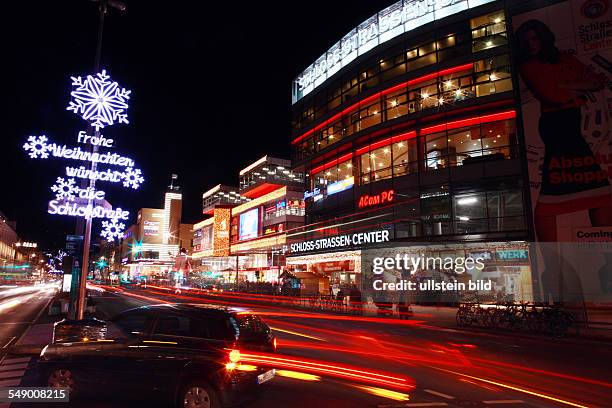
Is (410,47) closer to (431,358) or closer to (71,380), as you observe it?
(431,358)

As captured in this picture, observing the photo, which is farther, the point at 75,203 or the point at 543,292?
the point at 543,292

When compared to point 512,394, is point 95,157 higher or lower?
higher

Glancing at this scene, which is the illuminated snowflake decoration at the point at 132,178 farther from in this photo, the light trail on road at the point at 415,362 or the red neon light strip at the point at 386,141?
the red neon light strip at the point at 386,141

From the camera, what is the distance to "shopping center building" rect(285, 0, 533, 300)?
28047 mm

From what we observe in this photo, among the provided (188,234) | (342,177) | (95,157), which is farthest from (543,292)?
(188,234)

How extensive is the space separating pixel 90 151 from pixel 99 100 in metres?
1.87

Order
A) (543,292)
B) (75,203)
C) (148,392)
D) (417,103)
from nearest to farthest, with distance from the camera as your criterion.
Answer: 1. (148,392)
2. (75,203)
3. (543,292)
4. (417,103)

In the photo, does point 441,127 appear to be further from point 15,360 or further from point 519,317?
point 15,360

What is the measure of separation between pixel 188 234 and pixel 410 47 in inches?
4486

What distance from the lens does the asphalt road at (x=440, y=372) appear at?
7828mm

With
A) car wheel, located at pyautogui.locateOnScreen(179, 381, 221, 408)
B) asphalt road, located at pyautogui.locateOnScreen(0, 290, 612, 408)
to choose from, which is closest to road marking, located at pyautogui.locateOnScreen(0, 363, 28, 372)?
asphalt road, located at pyautogui.locateOnScreen(0, 290, 612, 408)

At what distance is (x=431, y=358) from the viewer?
1217 centimetres

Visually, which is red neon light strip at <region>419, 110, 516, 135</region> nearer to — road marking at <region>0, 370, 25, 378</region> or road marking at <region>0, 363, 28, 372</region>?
road marking at <region>0, 363, 28, 372</region>

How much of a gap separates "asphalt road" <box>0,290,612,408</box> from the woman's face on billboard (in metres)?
18.8
